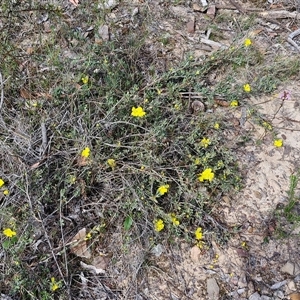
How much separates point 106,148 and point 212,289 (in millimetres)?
1197

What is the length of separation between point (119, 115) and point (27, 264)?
48.1 inches

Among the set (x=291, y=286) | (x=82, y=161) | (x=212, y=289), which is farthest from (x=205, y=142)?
(x=291, y=286)

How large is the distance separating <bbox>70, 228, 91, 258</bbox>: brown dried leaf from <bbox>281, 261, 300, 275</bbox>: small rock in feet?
4.19

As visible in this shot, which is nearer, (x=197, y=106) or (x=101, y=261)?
(x=101, y=261)

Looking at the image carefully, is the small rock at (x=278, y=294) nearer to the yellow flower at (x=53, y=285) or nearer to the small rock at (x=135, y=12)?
the yellow flower at (x=53, y=285)

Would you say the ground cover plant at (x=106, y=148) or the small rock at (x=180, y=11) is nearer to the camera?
the ground cover plant at (x=106, y=148)

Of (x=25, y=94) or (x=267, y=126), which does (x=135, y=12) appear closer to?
(x=25, y=94)

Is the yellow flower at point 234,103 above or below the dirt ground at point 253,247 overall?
above

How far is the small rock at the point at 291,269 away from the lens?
2.67m

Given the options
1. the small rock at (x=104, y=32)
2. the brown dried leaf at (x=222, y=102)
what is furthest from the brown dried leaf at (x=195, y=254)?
the small rock at (x=104, y=32)

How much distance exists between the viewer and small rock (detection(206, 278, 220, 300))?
2596 millimetres

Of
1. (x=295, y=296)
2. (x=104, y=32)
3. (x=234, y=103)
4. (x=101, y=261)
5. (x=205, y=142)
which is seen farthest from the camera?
(x=104, y=32)

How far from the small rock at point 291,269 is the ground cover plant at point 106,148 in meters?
0.42

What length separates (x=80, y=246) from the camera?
2682mm
